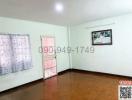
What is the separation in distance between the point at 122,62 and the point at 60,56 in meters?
2.64

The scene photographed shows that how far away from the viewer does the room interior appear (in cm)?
316

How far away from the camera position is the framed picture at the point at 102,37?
475 cm

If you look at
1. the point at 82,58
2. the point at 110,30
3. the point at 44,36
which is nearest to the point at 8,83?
the point at 44,36

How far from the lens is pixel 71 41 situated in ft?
20.0

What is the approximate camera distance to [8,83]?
3.77 m

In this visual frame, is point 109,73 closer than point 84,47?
Yes

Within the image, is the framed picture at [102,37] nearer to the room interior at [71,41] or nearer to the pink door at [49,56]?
the room interior at [71,41]

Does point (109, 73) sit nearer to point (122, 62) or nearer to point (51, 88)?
point (122, 62)

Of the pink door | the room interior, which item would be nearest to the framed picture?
the room interior

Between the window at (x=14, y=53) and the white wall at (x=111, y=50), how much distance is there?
2452 mm

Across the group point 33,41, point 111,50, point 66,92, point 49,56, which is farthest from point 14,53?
point 111,50

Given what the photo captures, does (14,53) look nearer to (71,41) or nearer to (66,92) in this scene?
(66,92)

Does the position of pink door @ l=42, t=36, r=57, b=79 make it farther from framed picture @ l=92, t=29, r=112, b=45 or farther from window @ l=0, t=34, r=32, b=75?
framed picture @ l=92, t=29, r=112, b=45

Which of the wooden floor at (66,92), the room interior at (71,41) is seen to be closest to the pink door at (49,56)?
the room interior at (71,41)
